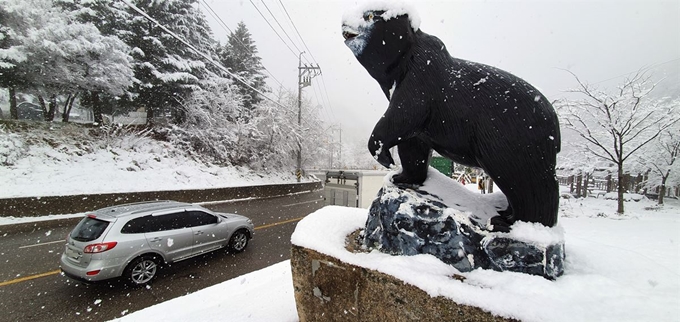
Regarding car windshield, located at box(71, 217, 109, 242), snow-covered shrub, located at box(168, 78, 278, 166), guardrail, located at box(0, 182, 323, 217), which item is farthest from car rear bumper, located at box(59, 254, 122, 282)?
snow-covered shrub, located at box(168, 78, 278, 166)

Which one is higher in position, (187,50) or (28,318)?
(187,50)

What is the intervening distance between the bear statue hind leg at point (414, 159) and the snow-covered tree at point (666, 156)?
1710 cm

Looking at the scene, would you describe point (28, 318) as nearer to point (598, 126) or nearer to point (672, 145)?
point (598, 126)

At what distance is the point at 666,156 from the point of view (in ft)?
45.6

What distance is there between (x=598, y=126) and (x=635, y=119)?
1193mm

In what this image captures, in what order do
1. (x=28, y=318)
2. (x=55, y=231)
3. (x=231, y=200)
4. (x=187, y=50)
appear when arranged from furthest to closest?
(x=187, y=50) < (x=231, y=200) < (x=55, y=231) < (x=28, y=318)

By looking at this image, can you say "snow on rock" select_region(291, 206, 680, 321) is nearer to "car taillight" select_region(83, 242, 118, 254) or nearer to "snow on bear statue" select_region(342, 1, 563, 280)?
"snow on bear statue" select_region(342, 1, 563, 280)

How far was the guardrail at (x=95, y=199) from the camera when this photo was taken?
831 cm

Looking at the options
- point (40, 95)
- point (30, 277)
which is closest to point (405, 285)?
point (30, 277)

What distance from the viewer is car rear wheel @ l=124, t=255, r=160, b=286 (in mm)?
4398

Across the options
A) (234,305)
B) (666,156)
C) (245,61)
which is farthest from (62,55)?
(666,156)

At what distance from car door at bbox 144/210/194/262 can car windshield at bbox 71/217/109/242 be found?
626mm

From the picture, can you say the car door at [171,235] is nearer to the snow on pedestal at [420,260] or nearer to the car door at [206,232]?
the car door at [206,232]

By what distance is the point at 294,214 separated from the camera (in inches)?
427
